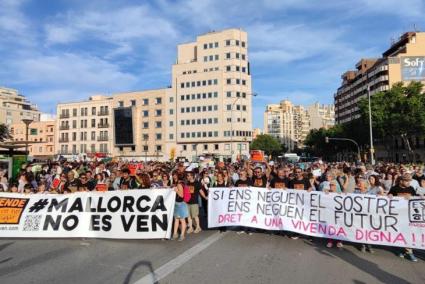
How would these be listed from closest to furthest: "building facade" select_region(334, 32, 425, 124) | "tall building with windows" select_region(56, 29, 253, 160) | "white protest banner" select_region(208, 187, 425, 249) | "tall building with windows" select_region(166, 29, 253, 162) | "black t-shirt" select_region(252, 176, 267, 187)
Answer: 1. "white protest banner" select_region(208, 187, 425, 249)
2. "black t-shirt" select_region(252, 176, 267, 187)
3. "tall building with windows" select_region(166, 29, 253, 162)
4. "tall building with windows" select_region(56, 29, 253, 160)
5. "building facade" select_region(334, 32, 425, 124)

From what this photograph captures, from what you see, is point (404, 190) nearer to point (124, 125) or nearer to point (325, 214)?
point (325, 214)

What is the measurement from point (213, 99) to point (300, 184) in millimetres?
78046

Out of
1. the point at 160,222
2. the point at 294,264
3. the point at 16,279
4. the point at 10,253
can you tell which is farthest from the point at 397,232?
the point at 10,253

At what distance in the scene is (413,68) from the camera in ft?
303

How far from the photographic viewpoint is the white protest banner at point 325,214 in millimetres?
7977

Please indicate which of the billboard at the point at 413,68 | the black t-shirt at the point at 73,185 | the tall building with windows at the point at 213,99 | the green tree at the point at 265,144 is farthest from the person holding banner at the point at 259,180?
the green tree at the point at 265,144

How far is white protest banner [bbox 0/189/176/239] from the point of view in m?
9.39

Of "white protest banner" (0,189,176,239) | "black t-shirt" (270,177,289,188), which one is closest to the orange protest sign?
"white protest banner" (0,189,176,239)

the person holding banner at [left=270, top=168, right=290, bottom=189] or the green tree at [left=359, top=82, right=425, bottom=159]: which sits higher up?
the green tree at [left=359, top=82, right=425, bottom=159]

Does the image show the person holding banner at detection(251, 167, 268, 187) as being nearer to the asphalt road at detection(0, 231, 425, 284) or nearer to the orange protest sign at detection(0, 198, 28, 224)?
the asphalt road at detection(0, 231, 425, 284)

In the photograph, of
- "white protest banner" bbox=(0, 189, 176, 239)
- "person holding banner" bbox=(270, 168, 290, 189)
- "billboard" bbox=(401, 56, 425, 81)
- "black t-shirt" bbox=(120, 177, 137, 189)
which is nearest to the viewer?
"white protest banner" bbox=(0, 189, 176, 239)

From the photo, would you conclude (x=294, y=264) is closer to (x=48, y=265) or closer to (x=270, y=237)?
(x=270, y=237)

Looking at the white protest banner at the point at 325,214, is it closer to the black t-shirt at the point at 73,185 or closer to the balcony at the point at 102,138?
the black t-shirt at the point at 73,185

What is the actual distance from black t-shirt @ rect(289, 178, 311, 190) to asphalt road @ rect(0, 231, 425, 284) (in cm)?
132
